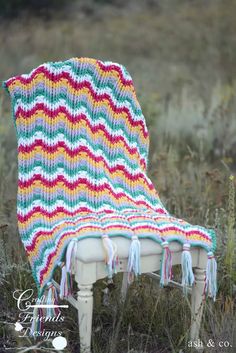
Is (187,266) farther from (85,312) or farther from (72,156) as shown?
(72,156)

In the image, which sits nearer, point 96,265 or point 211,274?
point 96,265

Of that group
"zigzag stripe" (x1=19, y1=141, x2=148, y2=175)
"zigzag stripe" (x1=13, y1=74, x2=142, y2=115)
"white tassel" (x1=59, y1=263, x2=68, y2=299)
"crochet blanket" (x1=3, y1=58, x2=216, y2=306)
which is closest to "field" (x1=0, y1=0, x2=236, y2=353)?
"white tassel" (x1=59, y1=263, x2=68, y2=299)

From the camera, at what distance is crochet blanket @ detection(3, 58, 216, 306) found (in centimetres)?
269

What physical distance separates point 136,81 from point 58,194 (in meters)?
5.83

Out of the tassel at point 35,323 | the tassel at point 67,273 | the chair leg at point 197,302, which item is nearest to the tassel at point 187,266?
the chair leg at point 197,302

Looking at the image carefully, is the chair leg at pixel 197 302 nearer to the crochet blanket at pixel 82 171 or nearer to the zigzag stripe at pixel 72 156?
the crochet blanket at pixel 82 171

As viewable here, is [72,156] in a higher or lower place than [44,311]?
higher

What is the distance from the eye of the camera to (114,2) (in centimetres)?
1528

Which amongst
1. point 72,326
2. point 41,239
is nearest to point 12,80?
point 41,239

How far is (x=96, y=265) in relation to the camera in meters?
2.53

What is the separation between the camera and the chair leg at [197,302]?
9.16ft

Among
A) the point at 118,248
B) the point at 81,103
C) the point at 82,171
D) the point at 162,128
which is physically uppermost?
the point at 162,128

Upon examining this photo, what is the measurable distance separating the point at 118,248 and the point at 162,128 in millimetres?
3898

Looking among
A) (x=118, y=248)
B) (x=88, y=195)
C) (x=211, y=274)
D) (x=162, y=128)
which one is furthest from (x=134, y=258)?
(x=162, y=128)
